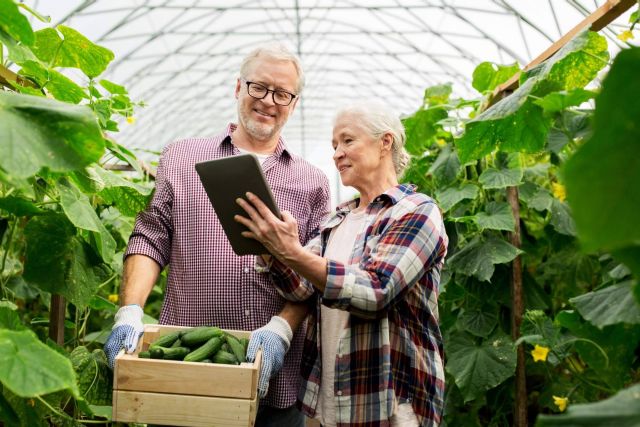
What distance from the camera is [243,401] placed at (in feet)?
5.40

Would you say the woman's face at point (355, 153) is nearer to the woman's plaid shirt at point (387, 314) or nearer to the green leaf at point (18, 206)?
the woman's plaid shirt at point (387, 314)

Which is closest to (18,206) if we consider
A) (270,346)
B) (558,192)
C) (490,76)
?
(270,346)

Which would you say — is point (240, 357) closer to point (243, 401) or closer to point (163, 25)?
point (243, 401)

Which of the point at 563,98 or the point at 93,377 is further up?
the point at 563,98

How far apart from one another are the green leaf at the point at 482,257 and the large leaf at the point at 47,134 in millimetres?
2307

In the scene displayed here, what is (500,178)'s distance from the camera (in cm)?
327

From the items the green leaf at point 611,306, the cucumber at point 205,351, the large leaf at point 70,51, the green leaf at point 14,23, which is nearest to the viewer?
the green leaf at point 611,306

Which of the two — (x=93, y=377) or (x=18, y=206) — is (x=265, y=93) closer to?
(x=18, y=206)

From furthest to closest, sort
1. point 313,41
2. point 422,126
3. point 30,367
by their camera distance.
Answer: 1. point 313,41
2. point 422,126
3. point 30,367

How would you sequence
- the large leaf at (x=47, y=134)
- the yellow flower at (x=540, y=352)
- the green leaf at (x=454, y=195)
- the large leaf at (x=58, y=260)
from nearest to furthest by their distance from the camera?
the large leaf at (x=47, y=134) < the large leaf at (x=58, y=260) < the yellow flower at (x=540, y=352) < the green leaf at (x=454, y=195)

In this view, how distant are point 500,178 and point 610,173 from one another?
269 centimetres

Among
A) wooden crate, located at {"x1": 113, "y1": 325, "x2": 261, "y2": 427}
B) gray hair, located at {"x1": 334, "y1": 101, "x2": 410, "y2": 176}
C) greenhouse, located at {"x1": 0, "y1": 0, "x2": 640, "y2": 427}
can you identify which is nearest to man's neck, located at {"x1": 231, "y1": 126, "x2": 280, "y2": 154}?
greenhouse, located at {"x1": 0, "y1": 0, "x2": 640, "y2": 427}

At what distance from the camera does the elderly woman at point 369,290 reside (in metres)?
1.87

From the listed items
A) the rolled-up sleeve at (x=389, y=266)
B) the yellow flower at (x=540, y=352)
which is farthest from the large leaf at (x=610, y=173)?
the yellow flower at (x=540, y=352)
